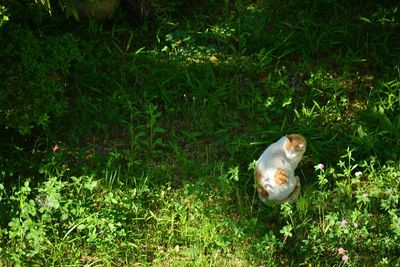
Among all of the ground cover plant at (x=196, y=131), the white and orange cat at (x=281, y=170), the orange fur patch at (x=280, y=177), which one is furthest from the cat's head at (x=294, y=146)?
the ground cover plant at (x=196, y=131)

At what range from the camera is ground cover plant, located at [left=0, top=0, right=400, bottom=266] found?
3.96 metres

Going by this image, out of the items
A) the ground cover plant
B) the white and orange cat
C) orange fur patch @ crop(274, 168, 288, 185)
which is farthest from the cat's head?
the ground cover plant

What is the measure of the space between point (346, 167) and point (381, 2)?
1782 millimetres

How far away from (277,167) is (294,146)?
162 mm

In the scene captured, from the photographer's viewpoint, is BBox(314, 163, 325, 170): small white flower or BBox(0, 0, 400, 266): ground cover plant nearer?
BBox(0, 0, 400, 266): ground cover plant

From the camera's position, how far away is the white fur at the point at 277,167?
405 centimetres

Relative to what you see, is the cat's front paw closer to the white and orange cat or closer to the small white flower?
the white and orange cat

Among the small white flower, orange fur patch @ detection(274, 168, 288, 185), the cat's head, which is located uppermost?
the cat's head

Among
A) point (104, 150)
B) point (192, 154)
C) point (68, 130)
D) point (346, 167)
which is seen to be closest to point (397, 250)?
point (346, 167)

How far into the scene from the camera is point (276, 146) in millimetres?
4152

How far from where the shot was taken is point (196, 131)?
15.5 feet

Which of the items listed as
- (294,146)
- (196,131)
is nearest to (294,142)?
(294,146)

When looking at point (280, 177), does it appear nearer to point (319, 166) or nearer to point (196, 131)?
point (319, 166)

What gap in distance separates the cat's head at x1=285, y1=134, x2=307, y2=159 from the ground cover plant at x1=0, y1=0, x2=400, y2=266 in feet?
0.83
